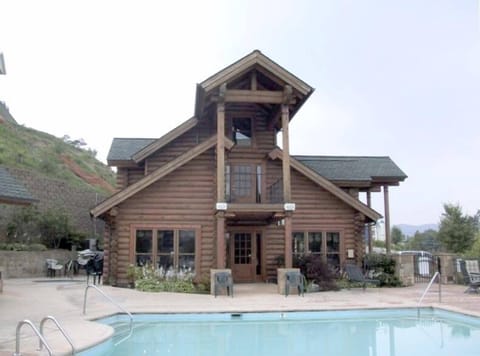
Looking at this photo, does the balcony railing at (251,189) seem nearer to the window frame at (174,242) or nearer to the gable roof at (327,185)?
the gable roof at (327,185)

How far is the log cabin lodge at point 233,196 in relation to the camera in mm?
15586

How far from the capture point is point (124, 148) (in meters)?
19.5

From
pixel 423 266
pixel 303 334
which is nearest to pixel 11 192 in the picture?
pixel 303 334

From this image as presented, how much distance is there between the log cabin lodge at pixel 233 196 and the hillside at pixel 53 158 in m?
13.1

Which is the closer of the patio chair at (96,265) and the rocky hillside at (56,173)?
the patio chair at (96,265)

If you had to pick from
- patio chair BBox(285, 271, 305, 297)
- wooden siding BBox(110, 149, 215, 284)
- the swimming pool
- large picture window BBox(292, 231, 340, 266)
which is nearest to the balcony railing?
wooden siding BBox(110, 149, 215, 284)

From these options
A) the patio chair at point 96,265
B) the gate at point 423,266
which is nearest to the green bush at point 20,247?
the patio chair at point 96,265

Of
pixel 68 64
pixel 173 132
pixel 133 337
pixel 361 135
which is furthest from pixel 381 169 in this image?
pixel 68 64

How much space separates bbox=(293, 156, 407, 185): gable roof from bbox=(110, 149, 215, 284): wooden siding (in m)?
5.29

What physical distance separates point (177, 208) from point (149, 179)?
1.44 meters

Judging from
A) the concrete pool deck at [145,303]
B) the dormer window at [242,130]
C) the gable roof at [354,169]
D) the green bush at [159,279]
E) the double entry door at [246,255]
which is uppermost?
the dormer window at [242,130]

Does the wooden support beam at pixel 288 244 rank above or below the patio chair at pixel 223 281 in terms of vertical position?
above

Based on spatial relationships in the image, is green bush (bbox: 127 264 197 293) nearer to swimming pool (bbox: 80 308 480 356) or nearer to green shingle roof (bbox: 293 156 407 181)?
swimming pool (bbox: 80 308 480 356)

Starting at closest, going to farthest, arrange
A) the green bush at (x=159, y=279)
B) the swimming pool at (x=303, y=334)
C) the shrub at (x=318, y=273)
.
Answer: the swimming pool at (x=303, y=334), the green bush at (x=159, y=279), the shrub at (x=318, y=273)
